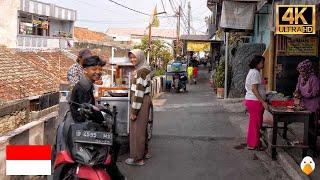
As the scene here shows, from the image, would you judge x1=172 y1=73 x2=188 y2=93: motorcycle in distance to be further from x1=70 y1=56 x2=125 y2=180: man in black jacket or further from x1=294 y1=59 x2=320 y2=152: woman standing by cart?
x1=70 y1=56 x2=125 y2=180: man in black jacket

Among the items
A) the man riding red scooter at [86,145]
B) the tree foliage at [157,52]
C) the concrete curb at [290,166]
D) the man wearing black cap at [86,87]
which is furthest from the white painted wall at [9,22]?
the man riding red scooter at [86,145]

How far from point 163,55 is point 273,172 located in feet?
97.7

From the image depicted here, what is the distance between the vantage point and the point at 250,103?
26.6 feet

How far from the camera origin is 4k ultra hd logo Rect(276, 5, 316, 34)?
Answer: 287 inches

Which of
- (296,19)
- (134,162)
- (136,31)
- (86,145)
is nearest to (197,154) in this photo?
(134,162)

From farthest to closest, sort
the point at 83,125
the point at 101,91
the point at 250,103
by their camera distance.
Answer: the point at 101,91 < the point at 250,103 < the point at 83,125

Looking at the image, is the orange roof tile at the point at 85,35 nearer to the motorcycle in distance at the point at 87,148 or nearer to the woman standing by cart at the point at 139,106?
the woman standing by cart at the point at 139,106

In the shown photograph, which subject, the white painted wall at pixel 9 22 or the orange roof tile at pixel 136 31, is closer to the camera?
the white painted wall at pixel 9 22

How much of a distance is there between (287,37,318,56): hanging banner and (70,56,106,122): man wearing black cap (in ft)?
24.3

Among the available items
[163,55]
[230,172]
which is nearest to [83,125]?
[230,172]

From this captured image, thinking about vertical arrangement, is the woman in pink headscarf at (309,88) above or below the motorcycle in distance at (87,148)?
above

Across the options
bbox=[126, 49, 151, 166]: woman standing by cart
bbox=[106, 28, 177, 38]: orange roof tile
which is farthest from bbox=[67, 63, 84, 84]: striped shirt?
bbox=[106, 28, 177, 38]: orange roof tile

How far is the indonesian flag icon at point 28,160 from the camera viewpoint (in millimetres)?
4699

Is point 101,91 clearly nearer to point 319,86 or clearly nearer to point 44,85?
point 319,86
